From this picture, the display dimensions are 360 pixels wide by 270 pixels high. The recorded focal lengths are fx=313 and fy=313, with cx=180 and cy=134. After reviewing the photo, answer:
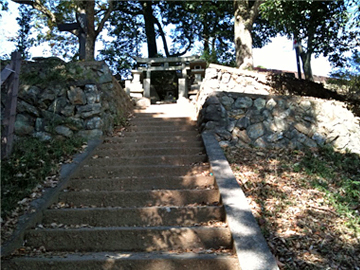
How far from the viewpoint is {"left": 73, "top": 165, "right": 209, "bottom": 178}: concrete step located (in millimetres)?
4637

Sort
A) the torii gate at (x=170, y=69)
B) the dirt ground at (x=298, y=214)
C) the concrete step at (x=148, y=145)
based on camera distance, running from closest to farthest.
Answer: the dirt ground at (x=298, y=214), the concrete step at (x=148, y=145), the torii gate at (x=170, y=69)

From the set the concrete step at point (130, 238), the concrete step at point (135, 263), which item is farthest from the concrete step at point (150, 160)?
the concrete step at point (135, 263)

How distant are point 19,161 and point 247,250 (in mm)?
3261

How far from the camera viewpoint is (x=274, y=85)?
27.5 ft

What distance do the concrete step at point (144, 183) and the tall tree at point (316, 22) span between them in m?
6.13

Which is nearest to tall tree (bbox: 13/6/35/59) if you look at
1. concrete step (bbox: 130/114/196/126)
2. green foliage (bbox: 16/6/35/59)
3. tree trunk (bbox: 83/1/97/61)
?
green foliage (bbox: 16/6/35/59)

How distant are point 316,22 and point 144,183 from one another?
8613 mm

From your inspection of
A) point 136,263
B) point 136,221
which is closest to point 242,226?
point 136,263

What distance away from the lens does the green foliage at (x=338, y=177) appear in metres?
3.79

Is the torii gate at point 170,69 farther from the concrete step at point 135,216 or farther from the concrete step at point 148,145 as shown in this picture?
the concrete step at point 135,216

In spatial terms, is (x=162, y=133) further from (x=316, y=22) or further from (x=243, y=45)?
(x=316, y=22)

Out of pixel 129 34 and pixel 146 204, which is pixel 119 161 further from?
pixel 129 34

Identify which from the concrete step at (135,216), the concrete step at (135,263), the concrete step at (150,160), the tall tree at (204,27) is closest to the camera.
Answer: the concrete step at (135,263)

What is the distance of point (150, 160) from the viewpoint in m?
5.04
